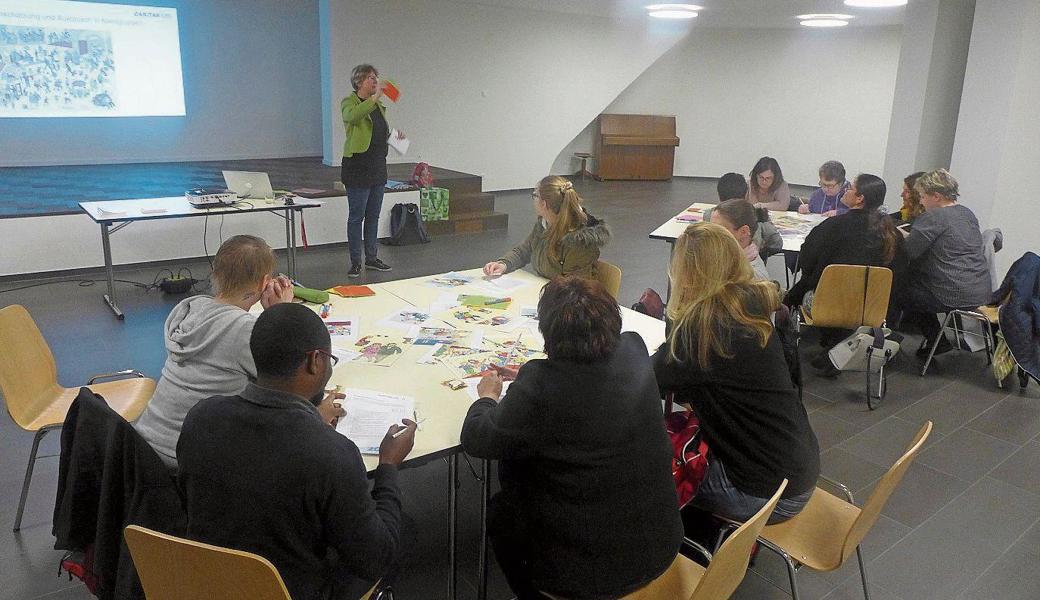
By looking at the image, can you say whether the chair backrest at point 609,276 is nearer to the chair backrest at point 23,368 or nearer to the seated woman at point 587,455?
the seated woman at point 587,455

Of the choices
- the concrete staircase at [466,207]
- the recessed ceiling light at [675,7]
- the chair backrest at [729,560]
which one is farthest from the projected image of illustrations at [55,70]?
the chair backrest at [729,560]

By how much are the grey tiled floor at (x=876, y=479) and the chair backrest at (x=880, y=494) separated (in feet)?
2.10

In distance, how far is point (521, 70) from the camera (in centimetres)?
1050

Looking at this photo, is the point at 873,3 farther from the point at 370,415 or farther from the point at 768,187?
the point at 370,415

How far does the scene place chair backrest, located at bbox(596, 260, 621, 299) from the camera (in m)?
3.61

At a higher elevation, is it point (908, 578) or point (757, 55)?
point (757, 55)

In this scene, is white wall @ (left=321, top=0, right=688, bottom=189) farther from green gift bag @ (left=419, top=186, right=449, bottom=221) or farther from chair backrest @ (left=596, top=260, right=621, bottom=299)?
chair backrest @ (left=596, top=260, right=621, bottom=299)

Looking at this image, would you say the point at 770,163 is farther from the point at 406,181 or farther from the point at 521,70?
the point at 521,70

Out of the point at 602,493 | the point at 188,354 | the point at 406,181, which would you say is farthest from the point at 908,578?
the point at 406,181

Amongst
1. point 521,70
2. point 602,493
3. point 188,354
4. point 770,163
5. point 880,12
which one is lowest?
point 602,493

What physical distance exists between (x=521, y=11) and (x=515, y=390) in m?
9.53

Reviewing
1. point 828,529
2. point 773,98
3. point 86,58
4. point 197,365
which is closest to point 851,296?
point 828,529

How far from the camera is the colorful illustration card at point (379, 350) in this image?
8.50ft

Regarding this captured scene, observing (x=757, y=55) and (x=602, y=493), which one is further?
(x=757, y=55)
